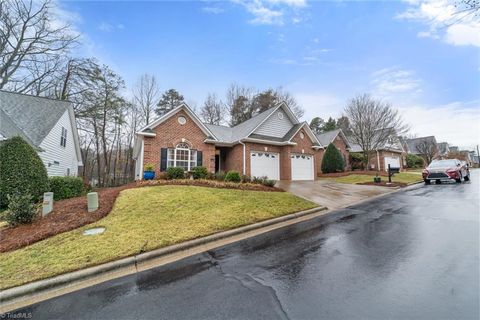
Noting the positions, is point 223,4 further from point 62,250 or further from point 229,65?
Result: point 62,250

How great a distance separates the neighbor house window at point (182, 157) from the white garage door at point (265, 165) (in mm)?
4939

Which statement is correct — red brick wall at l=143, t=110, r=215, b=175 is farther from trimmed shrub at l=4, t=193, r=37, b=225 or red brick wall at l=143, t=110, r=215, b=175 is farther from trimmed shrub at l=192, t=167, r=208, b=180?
trimmed shrub at l=4, t=193, r=37, b=225

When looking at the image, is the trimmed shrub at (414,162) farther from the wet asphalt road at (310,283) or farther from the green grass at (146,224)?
the wet asphalt road at (310,283)

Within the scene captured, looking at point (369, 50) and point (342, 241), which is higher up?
point (369, 50)

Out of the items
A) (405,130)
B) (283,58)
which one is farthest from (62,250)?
(405,130)

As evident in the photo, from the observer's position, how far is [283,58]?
17.3m

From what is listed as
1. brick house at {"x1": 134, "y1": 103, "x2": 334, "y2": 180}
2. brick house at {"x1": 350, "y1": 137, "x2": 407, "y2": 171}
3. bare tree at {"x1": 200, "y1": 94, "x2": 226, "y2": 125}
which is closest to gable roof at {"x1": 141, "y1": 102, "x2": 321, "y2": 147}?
brick house at {"x1": 134, "y1": 103, "x2": 334, "y2": 180}

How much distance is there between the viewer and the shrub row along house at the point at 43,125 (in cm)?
1318

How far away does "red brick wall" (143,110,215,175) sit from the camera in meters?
14.5

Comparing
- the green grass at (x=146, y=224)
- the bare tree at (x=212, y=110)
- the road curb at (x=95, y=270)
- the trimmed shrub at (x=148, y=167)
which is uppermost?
the bare tree at (x=212, y=110)

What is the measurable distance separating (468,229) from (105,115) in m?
30.5

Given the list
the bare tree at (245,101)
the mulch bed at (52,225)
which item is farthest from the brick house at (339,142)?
the mulch bed at (52,225)

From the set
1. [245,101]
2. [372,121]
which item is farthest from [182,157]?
[245,101]

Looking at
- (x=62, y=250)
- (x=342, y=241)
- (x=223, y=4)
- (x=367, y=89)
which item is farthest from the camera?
(x=367, y=89)
